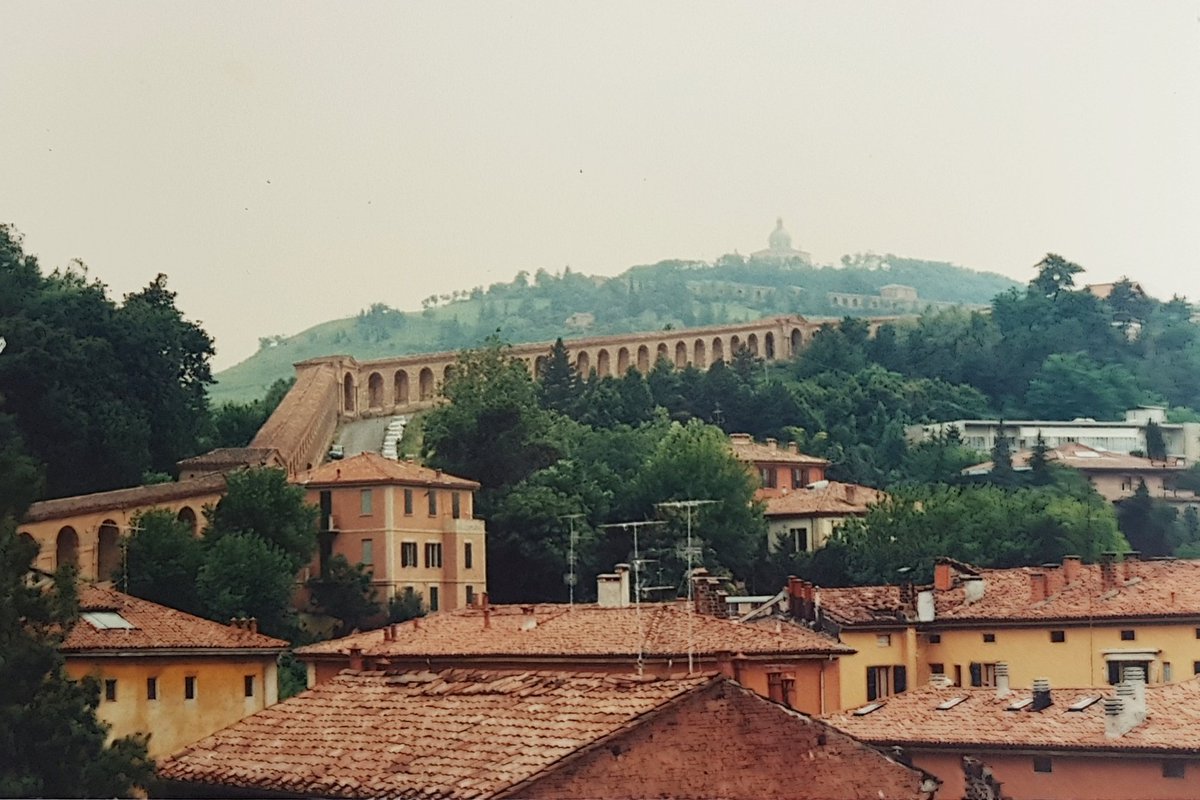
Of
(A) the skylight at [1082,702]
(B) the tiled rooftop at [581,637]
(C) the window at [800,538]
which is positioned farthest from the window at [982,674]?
(C) the window at [800,538]

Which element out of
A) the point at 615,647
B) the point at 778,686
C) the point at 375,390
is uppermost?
the point at 375,390

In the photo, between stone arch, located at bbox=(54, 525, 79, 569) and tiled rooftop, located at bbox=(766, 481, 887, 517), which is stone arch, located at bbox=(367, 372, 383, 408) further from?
stone arch, located at bbox=(54, 525, 79, 569)

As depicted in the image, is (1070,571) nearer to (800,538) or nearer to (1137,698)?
(1137,698)

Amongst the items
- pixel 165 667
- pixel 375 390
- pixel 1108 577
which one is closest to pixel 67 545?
pixel 165 667

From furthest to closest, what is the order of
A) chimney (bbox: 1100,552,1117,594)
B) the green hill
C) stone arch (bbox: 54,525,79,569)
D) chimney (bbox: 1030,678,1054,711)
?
the green hill, stone arch (bbox: 54,525,79,569), chimney (bbox: 1100,552,1117,594), chimney (bbox: 1030,678,1054,711)

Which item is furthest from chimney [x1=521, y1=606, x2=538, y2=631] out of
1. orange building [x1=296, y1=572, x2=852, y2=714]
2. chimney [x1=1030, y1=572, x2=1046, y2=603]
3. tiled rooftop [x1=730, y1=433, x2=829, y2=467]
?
tiled rooftop [x1=730, y1=433, x2=829, y2=467]

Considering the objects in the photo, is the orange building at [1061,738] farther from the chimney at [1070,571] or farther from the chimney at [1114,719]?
the chimney at [1070,571]
